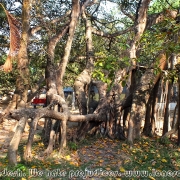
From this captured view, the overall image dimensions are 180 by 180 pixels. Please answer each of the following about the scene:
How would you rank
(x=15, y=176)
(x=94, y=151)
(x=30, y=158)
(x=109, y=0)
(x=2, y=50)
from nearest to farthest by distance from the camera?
1. (x=15, y=176)
2. (x=30, y=158)
3. (x=94, y=151)
4. (x=2, y=50)
5. (x=109, y=0)

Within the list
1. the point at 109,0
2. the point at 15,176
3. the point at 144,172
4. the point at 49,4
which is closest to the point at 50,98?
the point at 15,176

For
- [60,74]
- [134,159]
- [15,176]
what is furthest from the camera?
[60,74]

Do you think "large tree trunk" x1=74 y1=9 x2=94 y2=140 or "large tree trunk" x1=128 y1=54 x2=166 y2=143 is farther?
"large tree trunk" x1=74 y1=9 x2=94 y2=140

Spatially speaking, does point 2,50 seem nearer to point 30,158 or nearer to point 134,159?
point 30,158

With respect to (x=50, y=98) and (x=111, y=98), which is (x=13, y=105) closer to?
(x=50, y=98)

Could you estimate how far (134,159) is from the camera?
6.09 m

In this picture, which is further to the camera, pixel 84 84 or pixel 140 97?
pixel 84 84

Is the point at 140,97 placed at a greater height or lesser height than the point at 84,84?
lesser

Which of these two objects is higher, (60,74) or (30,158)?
(60,74)

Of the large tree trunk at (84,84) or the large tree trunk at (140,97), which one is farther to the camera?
the large tree trunk at (84,84)

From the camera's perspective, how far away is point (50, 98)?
6879 millimetres

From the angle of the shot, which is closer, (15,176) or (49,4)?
(15,176)

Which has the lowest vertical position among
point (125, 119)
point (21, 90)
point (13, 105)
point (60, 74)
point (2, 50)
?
point (125, 119)

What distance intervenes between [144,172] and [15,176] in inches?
109
